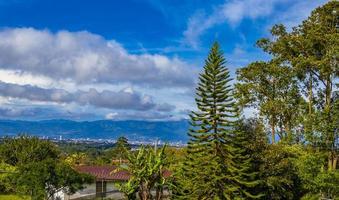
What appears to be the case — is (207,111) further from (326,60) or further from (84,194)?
(84,194)

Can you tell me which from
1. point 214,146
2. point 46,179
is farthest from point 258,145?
point 46,179

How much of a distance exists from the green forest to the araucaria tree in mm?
41

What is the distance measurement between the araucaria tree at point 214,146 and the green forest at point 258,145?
4 centimetres

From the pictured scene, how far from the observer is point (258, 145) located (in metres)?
25.4

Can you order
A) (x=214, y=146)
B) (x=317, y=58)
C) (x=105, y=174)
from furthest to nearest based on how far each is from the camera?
1. (x=105, y=174)
2. (x=317, y=58)
3. (x=214, y=146)

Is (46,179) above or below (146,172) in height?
below

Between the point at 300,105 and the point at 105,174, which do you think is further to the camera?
the point at 105,174

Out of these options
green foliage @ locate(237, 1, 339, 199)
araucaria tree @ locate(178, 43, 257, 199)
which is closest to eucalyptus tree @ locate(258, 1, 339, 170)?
green foliage @ locate(237, 1, 339, 199)

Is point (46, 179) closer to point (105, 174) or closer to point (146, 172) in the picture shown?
point (146, 172)

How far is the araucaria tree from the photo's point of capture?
20641 millimetres

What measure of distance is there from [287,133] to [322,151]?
106 inches

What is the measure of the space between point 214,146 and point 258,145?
506cm

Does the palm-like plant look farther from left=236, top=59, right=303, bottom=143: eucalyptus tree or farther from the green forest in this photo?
left=236, top=59, right=303, bottom=143: eucalyptus tree

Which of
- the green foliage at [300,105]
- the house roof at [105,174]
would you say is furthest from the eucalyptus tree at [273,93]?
the house roof at [105,174]
